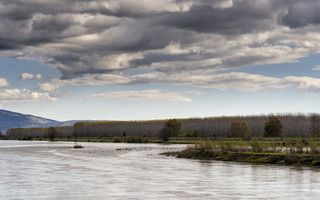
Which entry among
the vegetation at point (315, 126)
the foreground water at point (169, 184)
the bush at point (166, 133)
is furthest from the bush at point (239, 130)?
the foreground water at point (169, 184)

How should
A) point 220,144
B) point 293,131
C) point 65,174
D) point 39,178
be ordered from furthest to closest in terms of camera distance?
point 293,131
point 220,144
point 65,174
point 39,178

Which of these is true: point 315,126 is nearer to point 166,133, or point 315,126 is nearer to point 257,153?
point 166,133

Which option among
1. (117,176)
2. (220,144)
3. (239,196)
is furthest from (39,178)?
(220,144)

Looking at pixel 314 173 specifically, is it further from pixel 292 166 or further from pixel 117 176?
pixel 117 176

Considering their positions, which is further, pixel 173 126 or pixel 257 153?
pixel 173 126

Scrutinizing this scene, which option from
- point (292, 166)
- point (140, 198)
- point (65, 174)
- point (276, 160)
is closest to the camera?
point (140, 198)

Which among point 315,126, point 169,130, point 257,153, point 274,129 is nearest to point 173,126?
point 169,130

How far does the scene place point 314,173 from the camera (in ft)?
134

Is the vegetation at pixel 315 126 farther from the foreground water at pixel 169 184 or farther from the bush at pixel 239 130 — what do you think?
the foreground water at pixel 169 184

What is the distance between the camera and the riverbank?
49.8 meters

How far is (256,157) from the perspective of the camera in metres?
56.2

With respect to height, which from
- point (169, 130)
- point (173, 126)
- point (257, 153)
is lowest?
point (257, 153)

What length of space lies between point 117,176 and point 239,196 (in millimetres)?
15561

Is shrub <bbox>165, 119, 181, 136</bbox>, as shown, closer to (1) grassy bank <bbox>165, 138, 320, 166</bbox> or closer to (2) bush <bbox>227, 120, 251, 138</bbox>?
(2) bush <bbox>227, 120, 251, 138</bbox>
